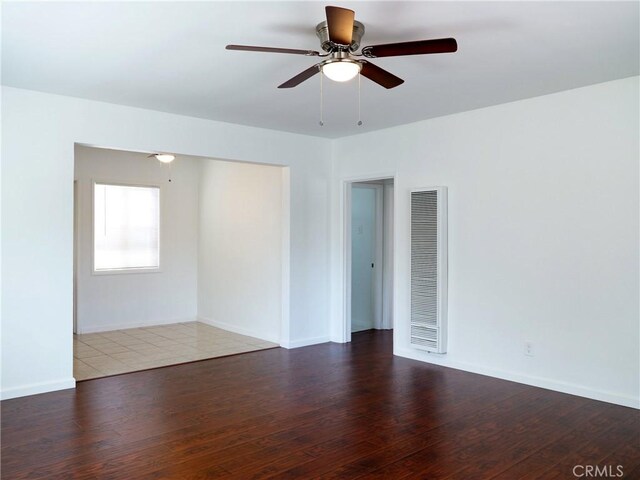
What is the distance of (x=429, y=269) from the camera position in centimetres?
509

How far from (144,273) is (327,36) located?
532 cm

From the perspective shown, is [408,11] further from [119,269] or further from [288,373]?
[119,269]

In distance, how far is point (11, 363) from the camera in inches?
160

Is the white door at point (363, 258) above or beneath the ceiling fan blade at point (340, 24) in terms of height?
beneath

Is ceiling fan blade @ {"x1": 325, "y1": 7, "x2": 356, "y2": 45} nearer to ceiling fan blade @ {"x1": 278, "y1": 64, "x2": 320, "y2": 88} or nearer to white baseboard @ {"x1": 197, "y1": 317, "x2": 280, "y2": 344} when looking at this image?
ceiling fan blade @ {"x1": 278, "y1": 64, "x2": 320, "y2": 88}

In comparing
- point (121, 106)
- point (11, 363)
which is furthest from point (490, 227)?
point (11, 363)

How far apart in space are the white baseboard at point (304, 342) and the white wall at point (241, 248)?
0.28 meters

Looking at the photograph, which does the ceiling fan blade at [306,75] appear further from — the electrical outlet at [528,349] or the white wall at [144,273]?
the white wall at [144,273]

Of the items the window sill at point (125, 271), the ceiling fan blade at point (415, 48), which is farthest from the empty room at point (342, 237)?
the window sill at point (125, 271)

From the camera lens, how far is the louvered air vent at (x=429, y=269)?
4996 millimetres

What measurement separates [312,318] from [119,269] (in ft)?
9.45

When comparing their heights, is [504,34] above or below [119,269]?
above

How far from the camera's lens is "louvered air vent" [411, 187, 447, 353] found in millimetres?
4996

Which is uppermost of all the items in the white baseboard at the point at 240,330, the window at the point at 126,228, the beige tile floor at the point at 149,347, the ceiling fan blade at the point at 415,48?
the ceiling fan blade at the point at 415,48
